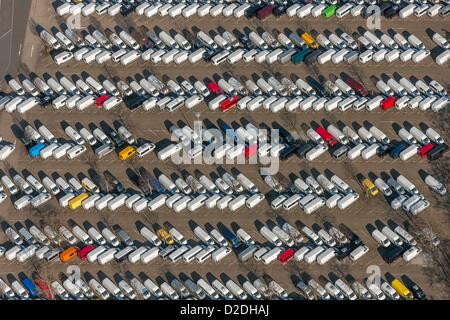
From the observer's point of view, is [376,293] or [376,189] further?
[376,189]

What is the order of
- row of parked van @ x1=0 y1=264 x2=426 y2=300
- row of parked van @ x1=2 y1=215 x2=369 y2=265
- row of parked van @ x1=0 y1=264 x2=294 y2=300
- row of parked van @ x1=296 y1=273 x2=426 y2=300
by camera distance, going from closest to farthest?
1. row of parked van @ x1=296 y1=273 x2=426 y2=300
2. row of parked van @ x1=0 y1=264 x2=426 y2=300
3. row of parked van @ x1=0 y1=264 x2=294 y2=300
4. row of parked van @ x1=2 y1=215 x2=369 y2=265

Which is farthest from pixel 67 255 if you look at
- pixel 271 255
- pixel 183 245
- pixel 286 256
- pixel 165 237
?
pixel 286 256

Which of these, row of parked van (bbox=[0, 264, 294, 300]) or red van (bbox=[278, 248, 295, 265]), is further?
red van (bbox=[278, 248, 295, 265])

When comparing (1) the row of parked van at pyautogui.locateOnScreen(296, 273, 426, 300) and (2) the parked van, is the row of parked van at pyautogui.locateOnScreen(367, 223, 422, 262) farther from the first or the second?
(1) the row of parked van at pyautogui.locateOnScreen(296, 273, 426, 300)

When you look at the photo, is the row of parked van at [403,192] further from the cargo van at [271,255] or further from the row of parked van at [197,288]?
the cargo van at [271,255]

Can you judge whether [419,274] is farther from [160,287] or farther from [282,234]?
[160,287]

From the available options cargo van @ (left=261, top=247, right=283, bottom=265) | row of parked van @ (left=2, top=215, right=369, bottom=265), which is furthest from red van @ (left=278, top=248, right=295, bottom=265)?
cargo van @ (left=261, top=247, right=283, bottom=265)

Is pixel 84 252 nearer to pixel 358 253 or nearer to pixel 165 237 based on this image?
pixel 165 237

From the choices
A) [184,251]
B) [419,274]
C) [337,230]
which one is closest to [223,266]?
[184,251]
